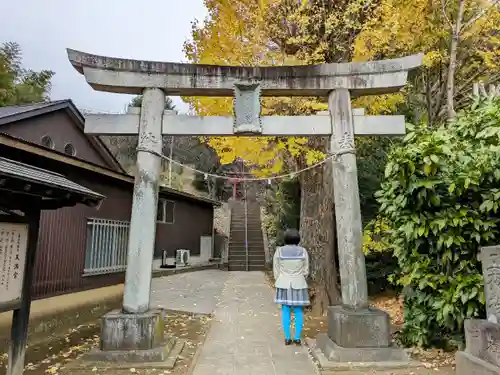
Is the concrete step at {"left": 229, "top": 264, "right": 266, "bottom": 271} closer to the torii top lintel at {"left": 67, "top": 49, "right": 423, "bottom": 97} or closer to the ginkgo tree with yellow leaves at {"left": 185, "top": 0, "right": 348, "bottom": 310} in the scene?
the ginkgo tree with yellow leaves at {"left": 185, "top": 0, "right": 348, "bottom": 310}

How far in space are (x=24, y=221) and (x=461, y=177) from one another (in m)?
6.42

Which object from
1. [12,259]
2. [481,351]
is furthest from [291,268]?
[12,259]

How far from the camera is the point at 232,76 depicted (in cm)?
723

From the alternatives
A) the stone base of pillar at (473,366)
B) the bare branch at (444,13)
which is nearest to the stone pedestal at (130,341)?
the stone base of pillar at (473,366)

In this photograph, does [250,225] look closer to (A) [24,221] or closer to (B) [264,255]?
(B) [264,255]

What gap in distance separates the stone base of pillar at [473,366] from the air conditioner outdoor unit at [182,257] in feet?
48.1

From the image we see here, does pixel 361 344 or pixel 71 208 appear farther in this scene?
pixel 71 208

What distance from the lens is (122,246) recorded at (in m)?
11.5

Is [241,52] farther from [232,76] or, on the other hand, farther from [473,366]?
[473,366]

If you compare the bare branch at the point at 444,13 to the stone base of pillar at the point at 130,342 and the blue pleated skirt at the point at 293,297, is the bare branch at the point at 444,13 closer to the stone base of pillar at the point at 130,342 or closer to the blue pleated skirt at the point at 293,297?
the blue pleated skirt at the point at 293,297

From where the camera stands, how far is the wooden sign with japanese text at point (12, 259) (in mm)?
4234

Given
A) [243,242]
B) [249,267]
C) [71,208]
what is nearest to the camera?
[71,208]

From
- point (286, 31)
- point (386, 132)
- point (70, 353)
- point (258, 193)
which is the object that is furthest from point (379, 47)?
point (258, 193)

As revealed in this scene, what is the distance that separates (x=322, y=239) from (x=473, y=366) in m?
5.74
